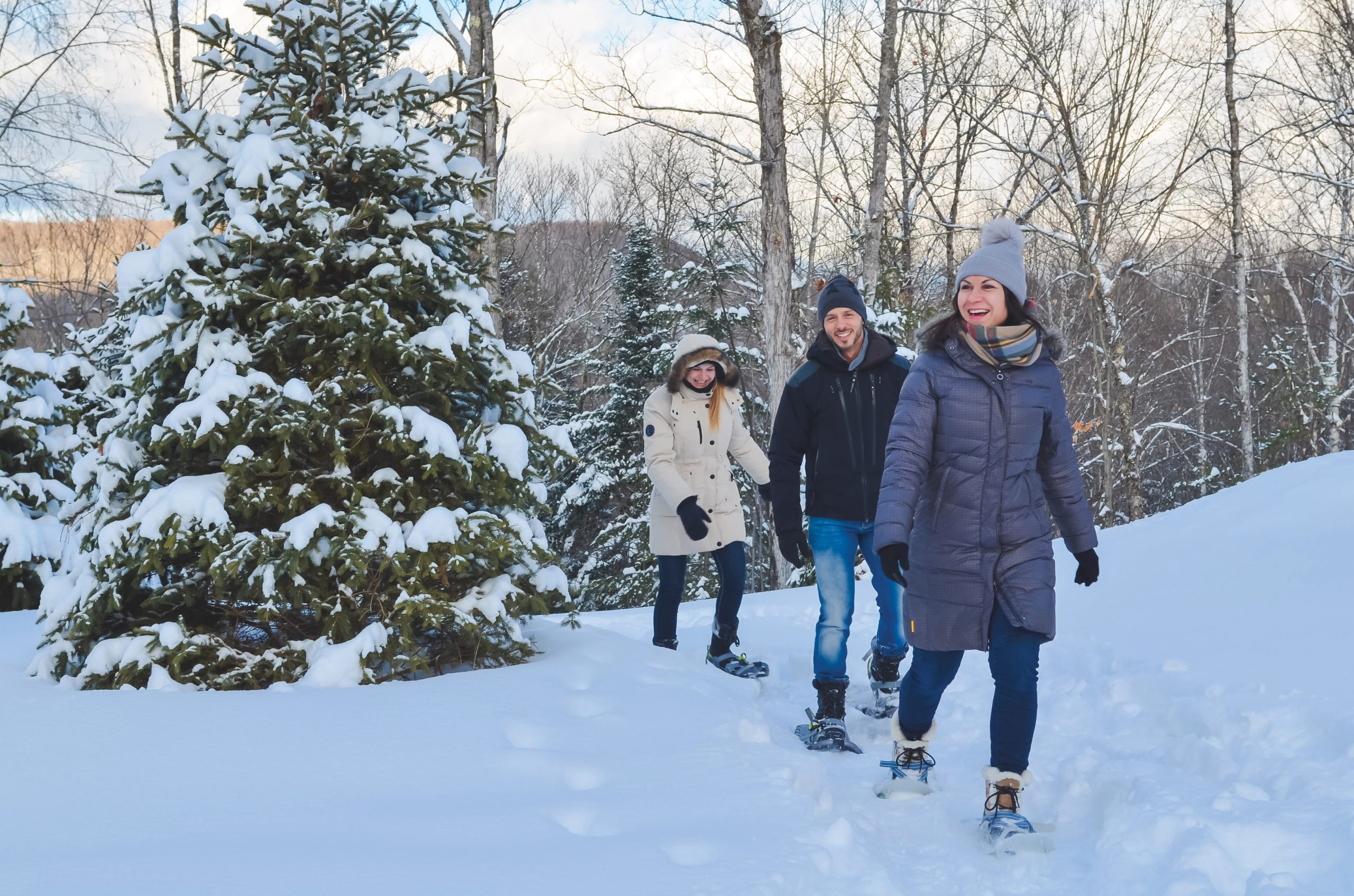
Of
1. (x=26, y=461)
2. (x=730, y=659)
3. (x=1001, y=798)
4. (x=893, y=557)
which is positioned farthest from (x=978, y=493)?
(x=26, y=461)

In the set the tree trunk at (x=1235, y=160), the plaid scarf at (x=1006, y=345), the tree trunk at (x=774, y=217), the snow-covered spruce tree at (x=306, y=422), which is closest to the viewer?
the plaid scarf at (x=1006, y=345)

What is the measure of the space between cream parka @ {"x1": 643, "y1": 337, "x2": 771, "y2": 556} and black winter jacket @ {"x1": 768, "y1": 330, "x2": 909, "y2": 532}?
0.85 meters

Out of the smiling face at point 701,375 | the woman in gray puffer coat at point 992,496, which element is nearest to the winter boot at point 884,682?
the woman in gray puffer coat at point 992,496

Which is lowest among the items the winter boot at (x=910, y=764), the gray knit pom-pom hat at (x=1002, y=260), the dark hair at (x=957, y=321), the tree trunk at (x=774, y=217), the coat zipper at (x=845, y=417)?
the winter boot at (x=910, y=764)

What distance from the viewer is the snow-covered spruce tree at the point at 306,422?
3613 mm

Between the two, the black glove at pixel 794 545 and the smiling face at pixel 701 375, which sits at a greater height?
the smiling face at pixel 701 375

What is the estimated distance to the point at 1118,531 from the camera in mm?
7426

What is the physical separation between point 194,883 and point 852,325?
3.43 m

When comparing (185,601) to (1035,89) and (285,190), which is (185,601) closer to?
(285,190)

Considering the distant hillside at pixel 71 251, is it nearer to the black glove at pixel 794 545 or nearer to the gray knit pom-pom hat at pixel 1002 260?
the black glove at pixel 794 545

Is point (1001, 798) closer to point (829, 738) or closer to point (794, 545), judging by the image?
point (829, 738)

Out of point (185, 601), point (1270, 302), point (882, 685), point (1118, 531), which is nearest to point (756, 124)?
point (1118, 531)

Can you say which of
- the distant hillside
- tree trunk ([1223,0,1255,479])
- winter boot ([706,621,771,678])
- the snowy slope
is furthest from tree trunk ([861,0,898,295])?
the distant hillside

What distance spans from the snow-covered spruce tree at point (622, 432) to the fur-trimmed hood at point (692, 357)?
12861mm
